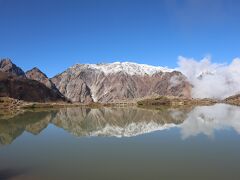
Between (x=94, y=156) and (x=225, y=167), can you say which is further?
(x=94, y=156)

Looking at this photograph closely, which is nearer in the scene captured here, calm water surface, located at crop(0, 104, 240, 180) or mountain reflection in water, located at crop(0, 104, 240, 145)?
calm water surface, located at crop(0, 104, 240, 180)

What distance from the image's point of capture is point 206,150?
38562 mm

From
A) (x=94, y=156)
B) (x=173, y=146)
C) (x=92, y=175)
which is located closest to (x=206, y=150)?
(x=173, y=146)

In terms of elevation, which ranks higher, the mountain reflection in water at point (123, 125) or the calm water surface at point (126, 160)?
the mountain reflection in water at point (123, 125)

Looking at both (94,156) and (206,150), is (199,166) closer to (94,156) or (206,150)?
(206,150)

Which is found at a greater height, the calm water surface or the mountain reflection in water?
the mountain reflection in water

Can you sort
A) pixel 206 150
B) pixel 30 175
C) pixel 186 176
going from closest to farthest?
pixel 186 176
pixel 30 175
pixel 206 150

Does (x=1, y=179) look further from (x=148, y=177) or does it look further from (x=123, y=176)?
(x=148, y=177)

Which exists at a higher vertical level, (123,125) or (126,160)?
(123,125)

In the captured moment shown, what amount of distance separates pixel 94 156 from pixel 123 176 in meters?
9.56

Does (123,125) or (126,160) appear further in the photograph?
(123,125)

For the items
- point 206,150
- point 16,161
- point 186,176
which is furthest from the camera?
point 206,150

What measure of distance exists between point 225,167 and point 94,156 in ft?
44.4

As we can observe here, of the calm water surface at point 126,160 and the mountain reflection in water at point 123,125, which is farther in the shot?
the mountain reflection in water at point 123,125
